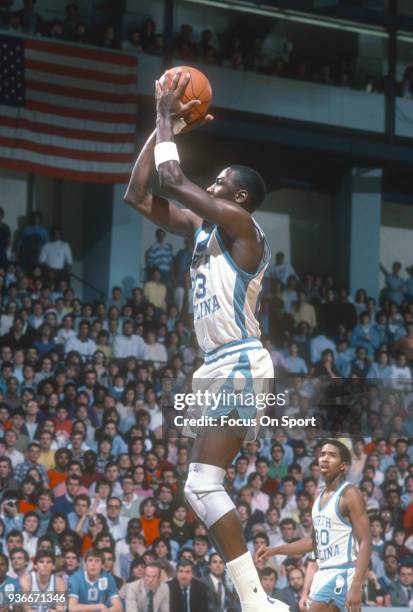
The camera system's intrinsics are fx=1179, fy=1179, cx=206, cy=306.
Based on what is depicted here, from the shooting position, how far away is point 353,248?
944 inches

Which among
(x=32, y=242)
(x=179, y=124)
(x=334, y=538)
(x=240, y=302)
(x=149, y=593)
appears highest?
(x=32, y=242)

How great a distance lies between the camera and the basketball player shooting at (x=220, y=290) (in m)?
6.26

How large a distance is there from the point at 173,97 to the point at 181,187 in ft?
1.88

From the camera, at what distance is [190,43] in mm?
21641

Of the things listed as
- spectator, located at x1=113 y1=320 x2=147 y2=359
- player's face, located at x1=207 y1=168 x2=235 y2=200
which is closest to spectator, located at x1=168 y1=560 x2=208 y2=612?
spectator, located at x1=113 y1=320 x2=147 y2=359

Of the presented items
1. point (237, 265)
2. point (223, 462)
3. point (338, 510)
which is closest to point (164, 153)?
point (237, 265)

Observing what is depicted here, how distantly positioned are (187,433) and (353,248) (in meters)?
17.6

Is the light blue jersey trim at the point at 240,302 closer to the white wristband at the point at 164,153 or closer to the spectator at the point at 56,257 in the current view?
the white wristband at the point at 164,153

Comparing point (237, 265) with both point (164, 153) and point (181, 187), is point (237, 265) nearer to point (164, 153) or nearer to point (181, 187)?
point (181, 187)

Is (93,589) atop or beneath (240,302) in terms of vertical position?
beneath

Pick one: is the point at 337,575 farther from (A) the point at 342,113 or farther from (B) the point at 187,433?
(A) the point at 342,113

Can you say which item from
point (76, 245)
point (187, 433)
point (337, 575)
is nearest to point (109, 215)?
point (76, 245)

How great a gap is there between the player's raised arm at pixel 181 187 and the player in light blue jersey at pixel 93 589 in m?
6.24

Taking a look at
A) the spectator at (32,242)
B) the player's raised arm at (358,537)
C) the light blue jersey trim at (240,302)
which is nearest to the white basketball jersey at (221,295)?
the light blue jersey trim at (240,302)
